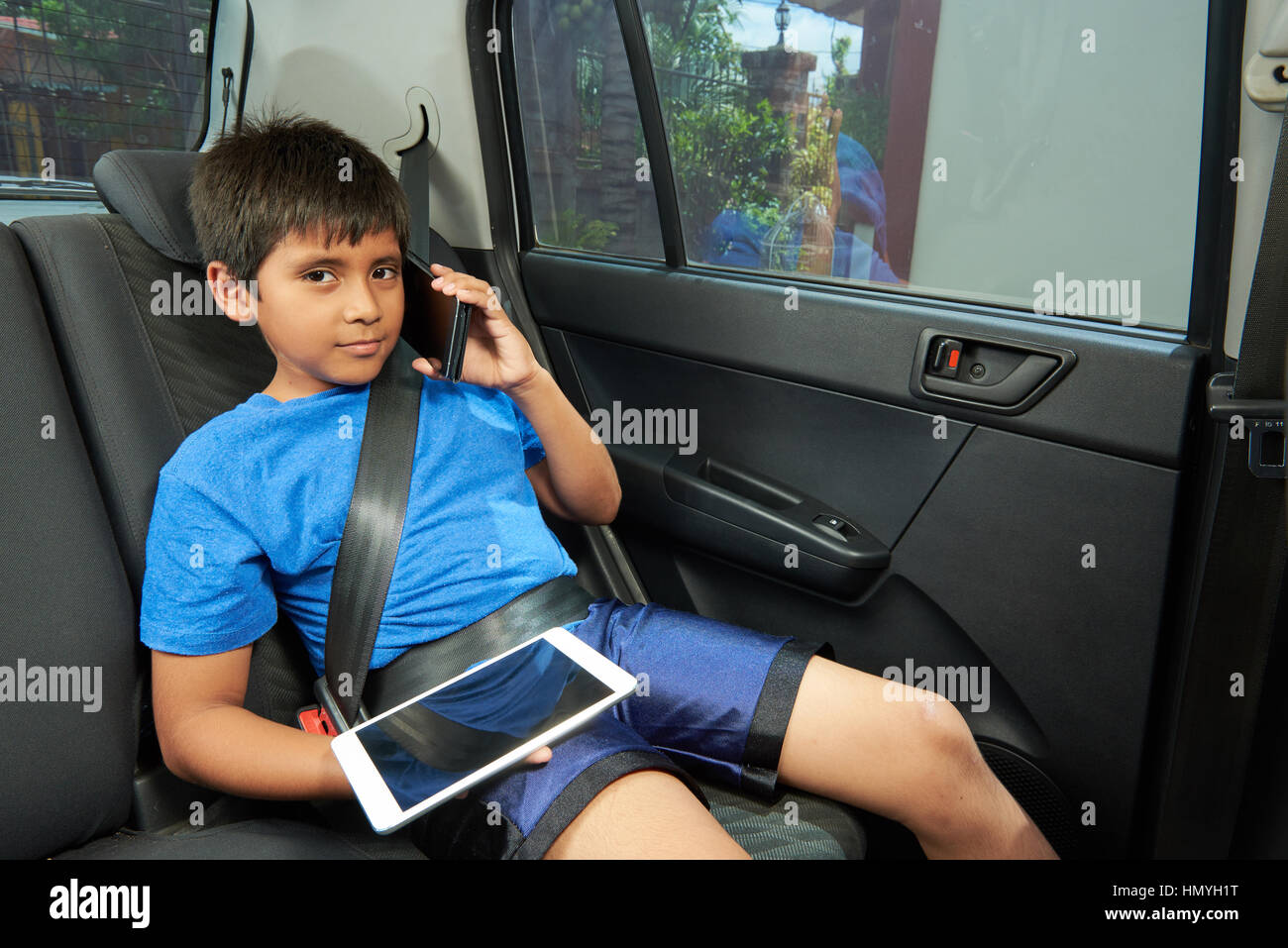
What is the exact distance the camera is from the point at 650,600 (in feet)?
5.94

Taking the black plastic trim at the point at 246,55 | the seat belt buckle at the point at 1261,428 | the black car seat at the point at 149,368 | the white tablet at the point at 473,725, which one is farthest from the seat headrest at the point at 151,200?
the seat belt buckle at the point at 1261,428

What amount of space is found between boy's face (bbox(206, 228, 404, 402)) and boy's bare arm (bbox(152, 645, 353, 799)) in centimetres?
37

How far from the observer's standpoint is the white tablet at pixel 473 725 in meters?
0.82

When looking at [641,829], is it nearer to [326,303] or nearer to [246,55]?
[326,303]

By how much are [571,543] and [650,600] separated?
0.20 m

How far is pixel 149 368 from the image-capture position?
1141mm

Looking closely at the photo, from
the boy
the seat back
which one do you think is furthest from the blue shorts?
the seat back

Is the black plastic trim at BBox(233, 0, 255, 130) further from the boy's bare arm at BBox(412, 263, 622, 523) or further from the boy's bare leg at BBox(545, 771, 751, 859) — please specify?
the boy's bare leg at BBox(545, 771, 751, 859)

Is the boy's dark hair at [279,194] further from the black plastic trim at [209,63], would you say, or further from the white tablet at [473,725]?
the black plastic trim at [209,63]

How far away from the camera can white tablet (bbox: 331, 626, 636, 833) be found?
0.82 metres

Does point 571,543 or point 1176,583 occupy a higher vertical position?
point 1176,583

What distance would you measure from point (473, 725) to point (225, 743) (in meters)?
0.27
